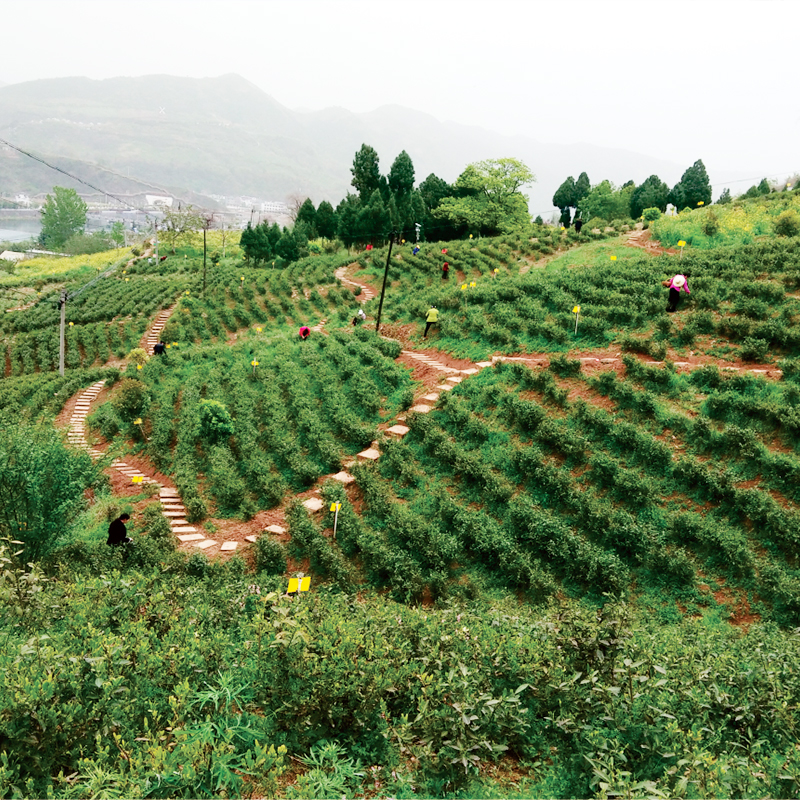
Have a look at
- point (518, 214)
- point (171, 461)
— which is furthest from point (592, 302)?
point (518, 214)

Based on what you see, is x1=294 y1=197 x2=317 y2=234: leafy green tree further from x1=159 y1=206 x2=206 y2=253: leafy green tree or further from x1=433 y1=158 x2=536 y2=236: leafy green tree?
x1=159 y1=206 x2=206 y2=253: leafy green tree

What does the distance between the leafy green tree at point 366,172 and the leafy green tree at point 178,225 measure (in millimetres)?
20651

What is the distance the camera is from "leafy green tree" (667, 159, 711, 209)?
49.0m

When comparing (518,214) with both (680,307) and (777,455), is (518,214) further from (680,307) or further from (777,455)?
(777,455)

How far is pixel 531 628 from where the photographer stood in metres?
5.72

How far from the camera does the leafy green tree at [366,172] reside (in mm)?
54156

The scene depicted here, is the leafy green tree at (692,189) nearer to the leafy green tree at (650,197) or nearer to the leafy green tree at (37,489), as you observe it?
the leafy green tree at (650,197)

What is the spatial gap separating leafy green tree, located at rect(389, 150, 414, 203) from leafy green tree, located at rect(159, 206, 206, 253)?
79.7 feet

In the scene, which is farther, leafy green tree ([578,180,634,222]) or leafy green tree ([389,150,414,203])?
leafy green tree ([578,180,634,222])

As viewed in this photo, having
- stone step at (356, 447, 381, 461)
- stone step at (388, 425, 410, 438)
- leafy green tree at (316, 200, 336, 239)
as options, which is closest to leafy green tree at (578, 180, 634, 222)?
leafy green tree at (316, 200, 336, 239)

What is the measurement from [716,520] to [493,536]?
410 cm

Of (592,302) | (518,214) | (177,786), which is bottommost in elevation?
(177,786)

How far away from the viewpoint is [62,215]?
101 meters

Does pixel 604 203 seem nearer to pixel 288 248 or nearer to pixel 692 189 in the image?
pixel 692 189
